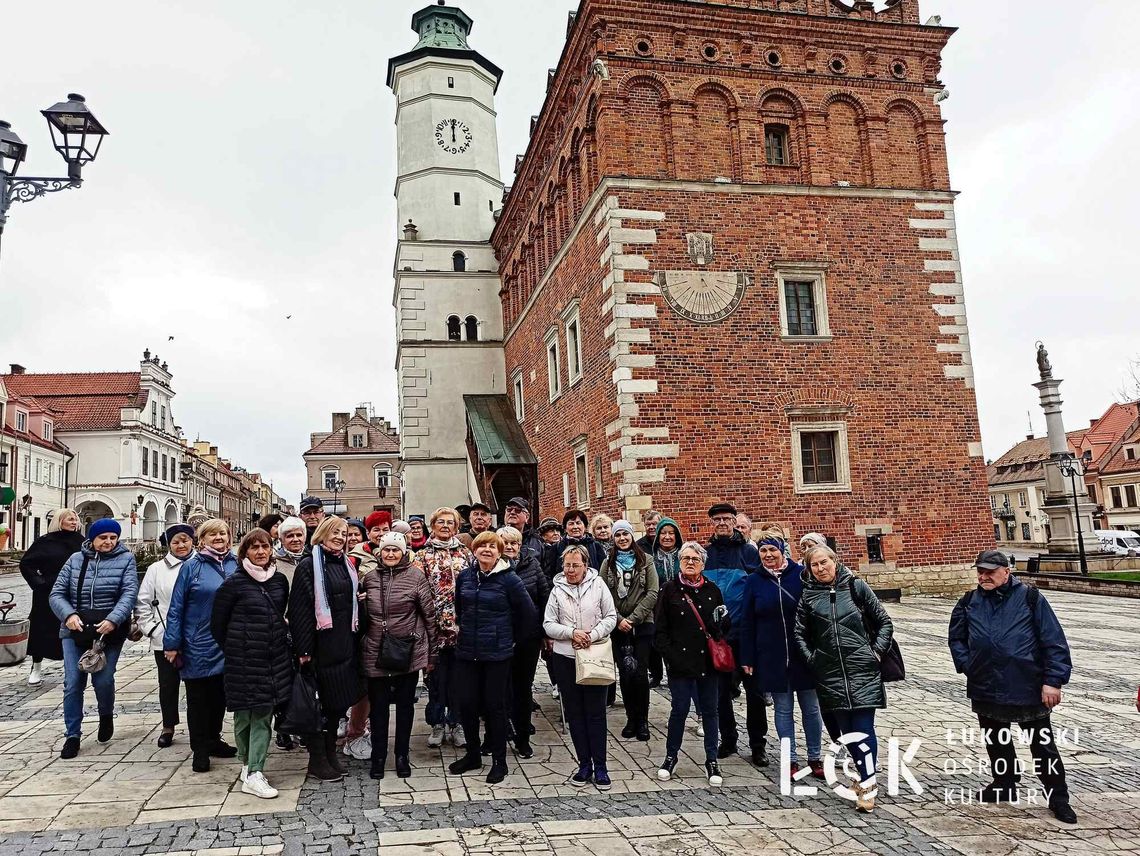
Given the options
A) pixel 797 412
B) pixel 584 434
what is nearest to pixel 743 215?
pixel 797 412

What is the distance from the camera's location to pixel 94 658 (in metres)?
6.07

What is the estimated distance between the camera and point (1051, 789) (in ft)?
15.9

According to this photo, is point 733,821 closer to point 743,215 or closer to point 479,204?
point 743,215

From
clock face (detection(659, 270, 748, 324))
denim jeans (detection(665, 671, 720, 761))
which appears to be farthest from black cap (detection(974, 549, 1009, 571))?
clock face (detection(659, 270, 748, 324))

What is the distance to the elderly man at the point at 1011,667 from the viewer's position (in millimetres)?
4688

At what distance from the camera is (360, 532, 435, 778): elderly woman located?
18.1 feet

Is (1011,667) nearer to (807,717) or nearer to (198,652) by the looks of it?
(807,717)

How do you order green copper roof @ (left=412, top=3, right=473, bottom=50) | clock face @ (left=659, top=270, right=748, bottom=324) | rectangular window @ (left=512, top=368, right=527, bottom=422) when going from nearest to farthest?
clock face @ (left=659, top=270, right=748, bottom=324)
rectangular window @ (left=512, top=368, right=527, bottom=422)
green copper roof @ (left=412, top=3, right=473, bottom=50)

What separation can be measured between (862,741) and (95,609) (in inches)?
222

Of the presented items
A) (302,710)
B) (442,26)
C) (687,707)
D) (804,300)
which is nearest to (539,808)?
(687,707)

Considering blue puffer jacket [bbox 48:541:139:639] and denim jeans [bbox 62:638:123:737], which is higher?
blue puffer jacket [bbox 48:541:139:639]

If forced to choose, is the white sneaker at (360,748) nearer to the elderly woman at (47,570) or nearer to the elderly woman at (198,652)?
the elderly woman at (198,652)

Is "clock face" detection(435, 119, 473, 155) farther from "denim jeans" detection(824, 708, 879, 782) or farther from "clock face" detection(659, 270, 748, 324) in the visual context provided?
"denim jeans" detection(824, 708, 879, 782)

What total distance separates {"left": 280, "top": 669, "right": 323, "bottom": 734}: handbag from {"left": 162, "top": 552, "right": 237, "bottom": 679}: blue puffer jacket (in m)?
0.80
